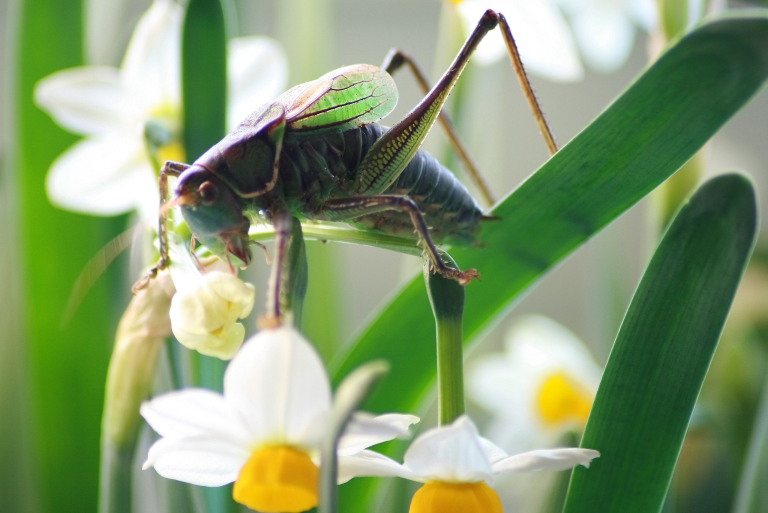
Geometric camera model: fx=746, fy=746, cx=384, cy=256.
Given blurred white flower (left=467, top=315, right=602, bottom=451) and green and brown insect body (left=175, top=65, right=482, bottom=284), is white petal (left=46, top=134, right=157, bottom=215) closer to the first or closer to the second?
green and brown insect body (left=175, top=65, right=482, bottom=284)

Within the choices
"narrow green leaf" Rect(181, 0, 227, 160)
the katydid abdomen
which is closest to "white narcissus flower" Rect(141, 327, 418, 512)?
the katydid abdomen

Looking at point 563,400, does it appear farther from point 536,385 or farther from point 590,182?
point 590,182

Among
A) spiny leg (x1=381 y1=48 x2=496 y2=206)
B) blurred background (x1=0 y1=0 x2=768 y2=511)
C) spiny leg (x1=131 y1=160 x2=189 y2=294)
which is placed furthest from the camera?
blurred background (x1=0 y1=0 x2=768 y2=511)

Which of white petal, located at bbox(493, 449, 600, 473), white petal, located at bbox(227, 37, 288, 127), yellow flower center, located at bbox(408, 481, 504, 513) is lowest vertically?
yellow flower center, located at bbox(408, 481, 504, 513)

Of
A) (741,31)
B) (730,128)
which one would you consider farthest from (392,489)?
(730,128)

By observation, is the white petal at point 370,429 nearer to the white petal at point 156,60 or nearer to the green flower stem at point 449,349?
the green flower stem at point 449,349

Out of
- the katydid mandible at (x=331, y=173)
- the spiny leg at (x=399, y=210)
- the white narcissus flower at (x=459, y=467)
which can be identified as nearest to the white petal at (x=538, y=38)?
the katydid mandible at (x=331, y=173)

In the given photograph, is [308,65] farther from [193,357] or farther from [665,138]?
[665,138]
